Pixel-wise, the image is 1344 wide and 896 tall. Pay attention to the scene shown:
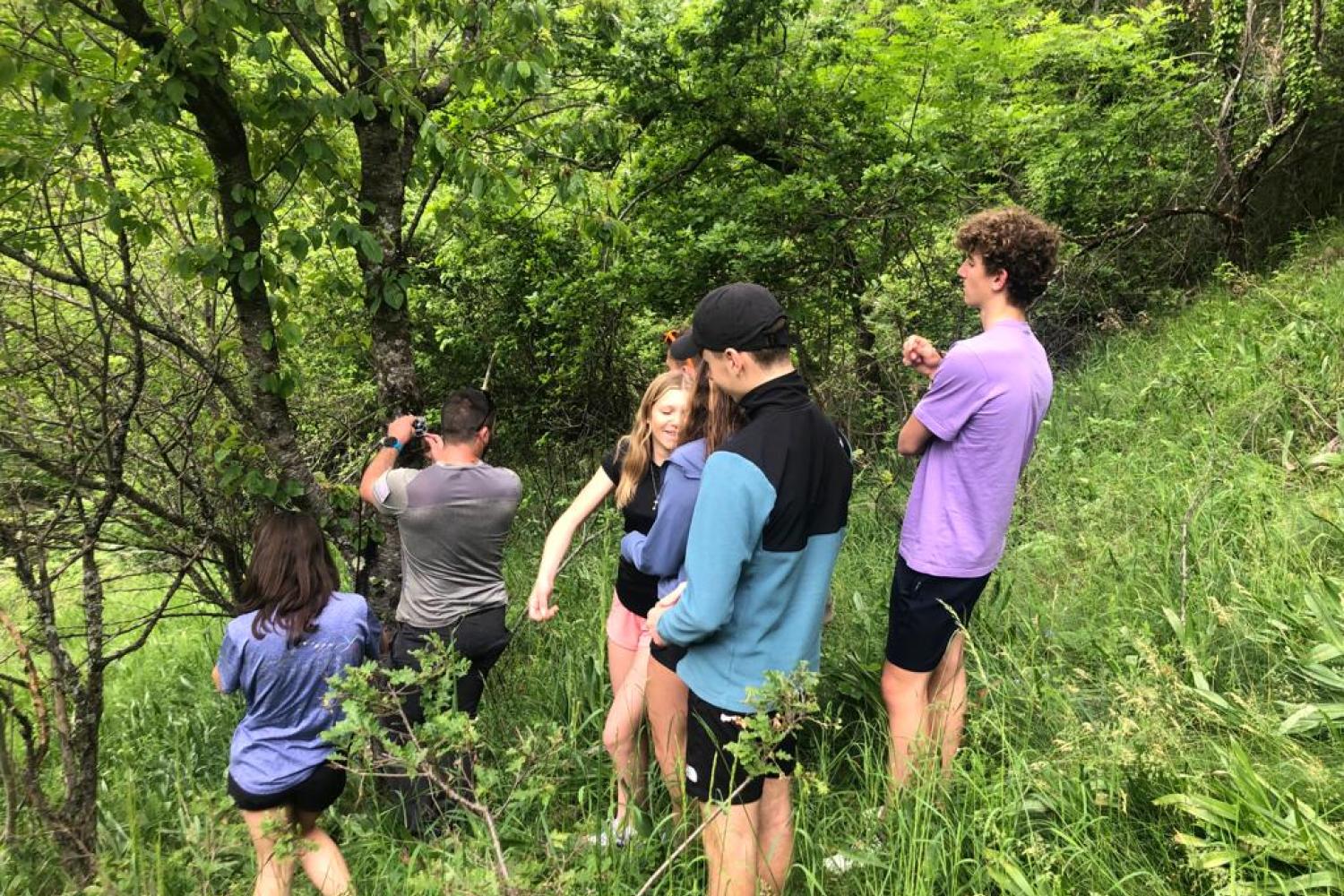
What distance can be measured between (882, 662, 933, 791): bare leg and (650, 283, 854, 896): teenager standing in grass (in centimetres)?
55

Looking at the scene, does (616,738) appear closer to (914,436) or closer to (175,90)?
(914,436)

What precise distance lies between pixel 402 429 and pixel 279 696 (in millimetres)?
1138

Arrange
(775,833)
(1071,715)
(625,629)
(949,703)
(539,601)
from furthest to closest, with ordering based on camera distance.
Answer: (625,629), (539,601), (949,703), (1071,715), (775,833)

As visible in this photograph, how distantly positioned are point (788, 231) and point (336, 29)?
3.04m

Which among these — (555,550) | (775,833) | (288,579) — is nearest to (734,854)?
(775,833)

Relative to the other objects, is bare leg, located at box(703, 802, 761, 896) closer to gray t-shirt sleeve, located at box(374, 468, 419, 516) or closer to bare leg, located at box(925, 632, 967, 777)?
bare leg, located at box(925, 632, 967, 777)

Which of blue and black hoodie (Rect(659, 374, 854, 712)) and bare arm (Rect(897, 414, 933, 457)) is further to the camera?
bare arm (Rect(897, 414, 933, 457))

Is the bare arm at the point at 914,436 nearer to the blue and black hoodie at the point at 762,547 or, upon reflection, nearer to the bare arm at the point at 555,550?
the blue and black hoodie at the point at 762,547

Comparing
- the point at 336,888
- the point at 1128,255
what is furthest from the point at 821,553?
the point at 1128,255

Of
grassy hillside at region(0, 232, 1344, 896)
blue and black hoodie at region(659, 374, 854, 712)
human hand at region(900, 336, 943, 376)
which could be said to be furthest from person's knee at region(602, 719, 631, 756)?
human hand at region(900, 336, 943, 376)

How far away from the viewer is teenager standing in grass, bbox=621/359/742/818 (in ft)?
7.32

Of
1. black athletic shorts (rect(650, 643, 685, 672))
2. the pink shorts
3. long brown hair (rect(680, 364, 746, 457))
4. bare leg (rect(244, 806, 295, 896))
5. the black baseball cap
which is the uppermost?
the black baseball cap

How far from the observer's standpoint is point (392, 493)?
288 cm

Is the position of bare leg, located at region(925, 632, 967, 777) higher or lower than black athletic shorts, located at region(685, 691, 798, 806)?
lower
